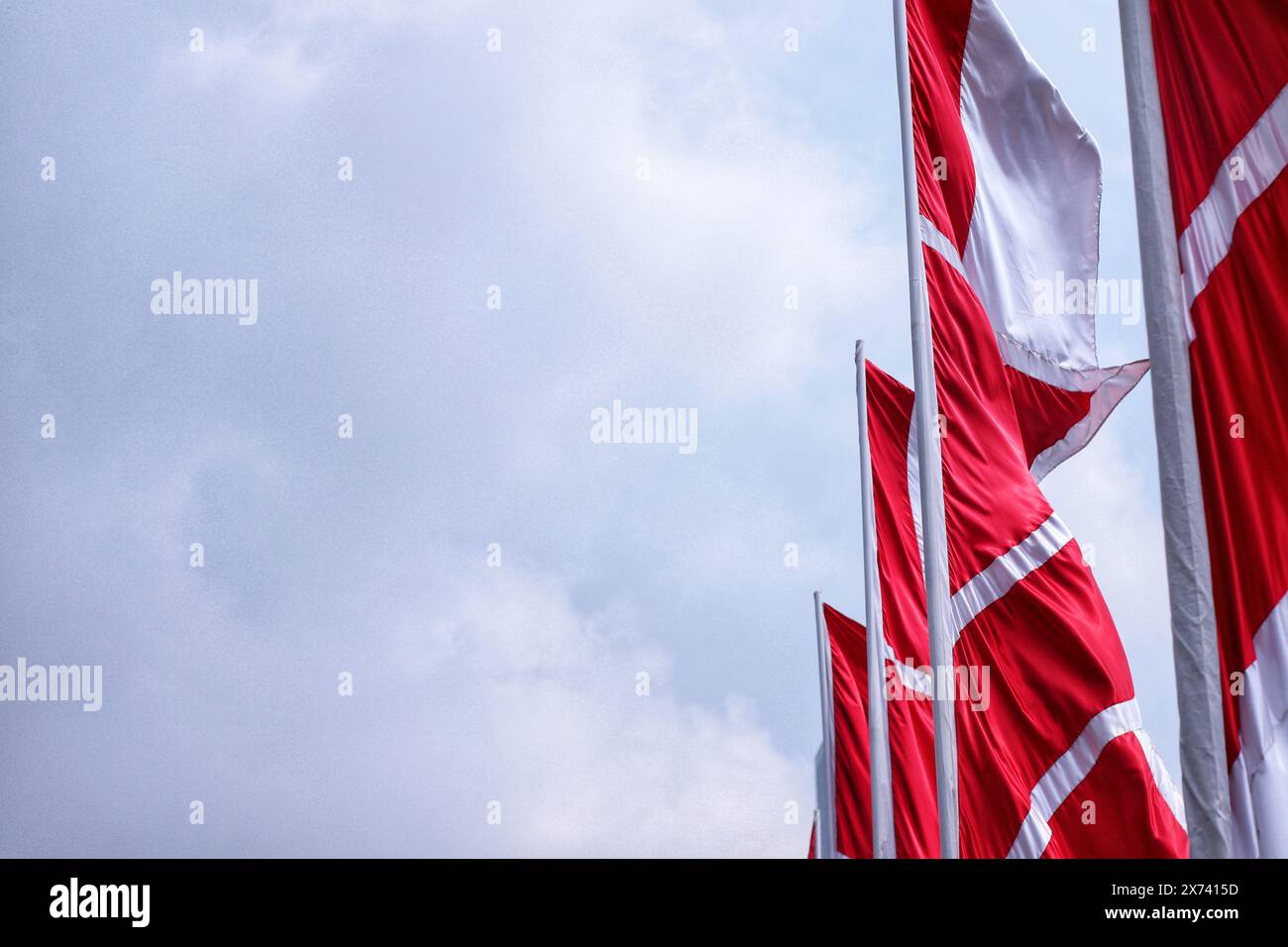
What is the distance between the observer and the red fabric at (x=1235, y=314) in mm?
4852

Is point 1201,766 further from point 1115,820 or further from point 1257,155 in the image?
point 1115,820

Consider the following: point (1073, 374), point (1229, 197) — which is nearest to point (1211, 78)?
point (1229, 197)

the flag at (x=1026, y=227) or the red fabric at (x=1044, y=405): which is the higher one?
the flag at (x=1026, y=227)

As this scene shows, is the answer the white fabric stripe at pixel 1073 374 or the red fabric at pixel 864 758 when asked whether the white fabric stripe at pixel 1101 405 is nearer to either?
the white fabric stripe at pixel 1073 374

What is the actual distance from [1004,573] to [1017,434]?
3.65ft

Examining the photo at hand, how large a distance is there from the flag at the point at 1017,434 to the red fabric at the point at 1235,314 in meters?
4.39

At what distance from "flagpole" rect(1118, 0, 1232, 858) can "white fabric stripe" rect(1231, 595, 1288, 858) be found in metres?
0.08

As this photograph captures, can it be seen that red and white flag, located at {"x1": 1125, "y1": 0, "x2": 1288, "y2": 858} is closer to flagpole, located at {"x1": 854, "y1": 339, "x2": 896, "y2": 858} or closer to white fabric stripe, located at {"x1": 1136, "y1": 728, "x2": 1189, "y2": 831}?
white fabric stripe, located at {"x1": 1136, "y1": 728, "x2": 1189, "y2": 831}

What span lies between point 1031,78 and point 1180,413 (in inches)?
215

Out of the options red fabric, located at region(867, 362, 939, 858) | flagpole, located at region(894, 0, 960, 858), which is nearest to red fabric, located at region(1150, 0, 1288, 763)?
flagpole, located at region(894, 0, 960, 858)

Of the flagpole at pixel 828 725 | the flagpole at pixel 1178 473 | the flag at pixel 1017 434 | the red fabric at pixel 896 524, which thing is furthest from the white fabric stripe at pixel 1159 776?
the flagpole at pixel 828 725

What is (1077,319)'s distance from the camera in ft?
31.9

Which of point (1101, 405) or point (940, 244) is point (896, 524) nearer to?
point (1101, 405)
